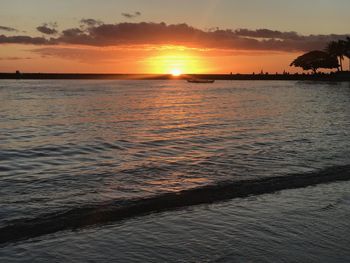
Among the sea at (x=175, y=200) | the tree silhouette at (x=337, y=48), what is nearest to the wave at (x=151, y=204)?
the sea at (x=175, y=200)

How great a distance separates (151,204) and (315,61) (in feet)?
584

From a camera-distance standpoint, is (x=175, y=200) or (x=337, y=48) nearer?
(x=175, y=200)

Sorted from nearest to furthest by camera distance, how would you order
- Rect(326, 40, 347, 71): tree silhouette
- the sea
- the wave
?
the sea
the wave
Rect(326, 40, 347, 71): tree silhouette

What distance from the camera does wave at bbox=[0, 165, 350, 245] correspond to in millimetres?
9281

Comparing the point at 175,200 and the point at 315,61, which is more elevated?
the point at 315,61

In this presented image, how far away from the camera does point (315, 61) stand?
178 meters

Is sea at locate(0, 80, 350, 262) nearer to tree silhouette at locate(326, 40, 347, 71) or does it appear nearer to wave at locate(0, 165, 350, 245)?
wave at locate(0, 165, 350, 245)

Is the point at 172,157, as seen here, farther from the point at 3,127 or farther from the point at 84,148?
the point at 3,127

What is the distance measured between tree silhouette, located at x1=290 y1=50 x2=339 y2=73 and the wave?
539ft

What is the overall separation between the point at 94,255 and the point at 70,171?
8.14 meters

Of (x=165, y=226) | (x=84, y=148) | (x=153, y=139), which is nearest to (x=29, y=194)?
(x=165, y=226)

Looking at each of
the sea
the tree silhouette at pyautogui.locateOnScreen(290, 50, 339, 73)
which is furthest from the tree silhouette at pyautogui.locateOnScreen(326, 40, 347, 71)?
the sea

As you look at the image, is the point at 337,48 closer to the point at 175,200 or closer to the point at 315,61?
the point at 315,61

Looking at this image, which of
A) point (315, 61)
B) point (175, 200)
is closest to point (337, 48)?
point (315, 61)
